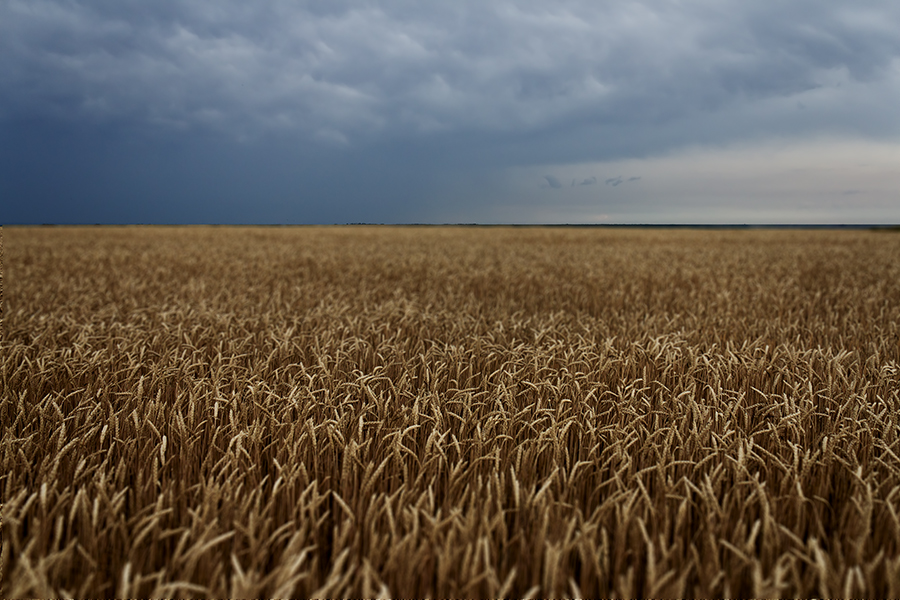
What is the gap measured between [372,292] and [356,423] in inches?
182

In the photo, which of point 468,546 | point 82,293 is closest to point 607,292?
point 468,546

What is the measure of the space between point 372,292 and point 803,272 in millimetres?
8923

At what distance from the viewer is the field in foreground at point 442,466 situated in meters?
1.22

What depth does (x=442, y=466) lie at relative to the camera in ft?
5.79

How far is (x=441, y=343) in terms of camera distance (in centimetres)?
370

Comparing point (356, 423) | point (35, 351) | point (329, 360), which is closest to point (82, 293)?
point (35, 351)

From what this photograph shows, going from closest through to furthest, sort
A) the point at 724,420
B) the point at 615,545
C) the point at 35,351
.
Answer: the point at 615,545 → the point at 724,420 → the point at 35,351

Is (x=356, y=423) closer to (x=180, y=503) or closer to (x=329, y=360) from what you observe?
(x=180, y=503)

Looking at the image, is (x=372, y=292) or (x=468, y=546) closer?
(x=468, y=546)

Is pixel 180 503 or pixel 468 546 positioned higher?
pixel 468 546

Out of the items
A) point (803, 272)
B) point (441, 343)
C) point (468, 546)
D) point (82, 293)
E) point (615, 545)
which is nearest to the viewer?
point (468, 546)

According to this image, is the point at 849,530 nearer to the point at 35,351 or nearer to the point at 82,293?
the point at 35,351

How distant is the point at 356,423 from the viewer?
2104mm

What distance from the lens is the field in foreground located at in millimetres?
1218
